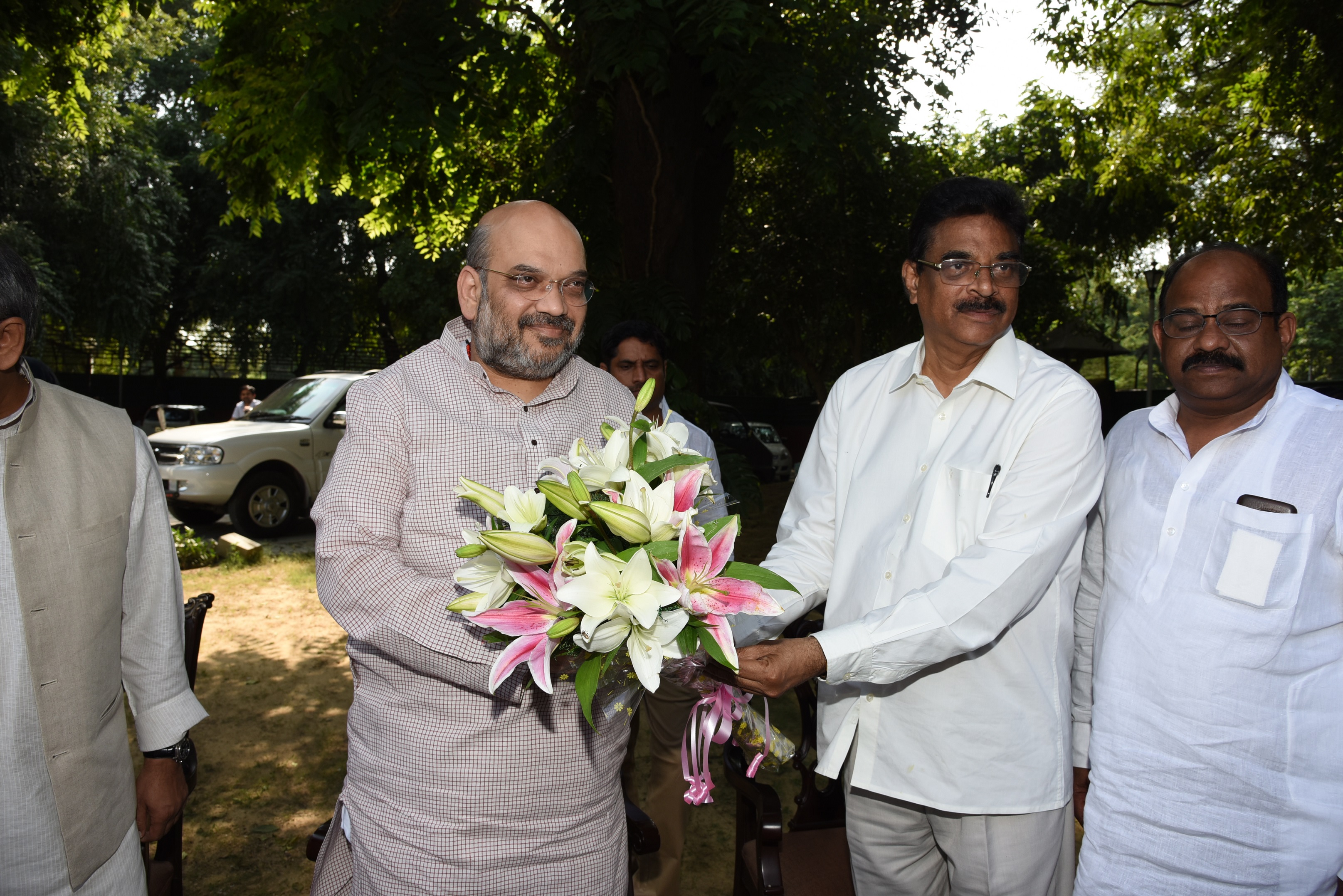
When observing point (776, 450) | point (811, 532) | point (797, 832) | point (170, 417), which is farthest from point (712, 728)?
point (170, 417)

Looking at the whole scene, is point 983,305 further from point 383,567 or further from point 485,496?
point 383,567

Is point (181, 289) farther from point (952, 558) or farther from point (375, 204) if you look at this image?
point (952, 558)

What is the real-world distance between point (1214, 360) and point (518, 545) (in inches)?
70.3

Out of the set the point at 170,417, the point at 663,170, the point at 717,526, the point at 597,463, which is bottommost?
the point at 170,417

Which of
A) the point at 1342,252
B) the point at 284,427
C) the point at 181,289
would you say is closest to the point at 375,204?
the point at 284,427

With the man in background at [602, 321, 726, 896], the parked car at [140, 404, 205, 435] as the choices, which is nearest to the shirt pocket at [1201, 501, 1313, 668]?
the man in background at [602, 321, 726, 896]

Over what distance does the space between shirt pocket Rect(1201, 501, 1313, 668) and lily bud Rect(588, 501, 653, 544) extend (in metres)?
1.39

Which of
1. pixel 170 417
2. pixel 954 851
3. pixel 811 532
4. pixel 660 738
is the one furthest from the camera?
pixel 170 417

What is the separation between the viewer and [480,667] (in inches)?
76.6

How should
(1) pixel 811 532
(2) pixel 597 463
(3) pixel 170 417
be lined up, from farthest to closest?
(3) pixel 170 417
(1) pixel 811 532
(2) pixel 597 463

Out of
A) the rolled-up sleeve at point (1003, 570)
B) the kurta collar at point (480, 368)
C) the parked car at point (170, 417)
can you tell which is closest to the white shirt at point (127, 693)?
the kurta collar at point (480, 368)

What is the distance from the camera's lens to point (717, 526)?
1.88m

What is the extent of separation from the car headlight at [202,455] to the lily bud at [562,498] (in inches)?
411

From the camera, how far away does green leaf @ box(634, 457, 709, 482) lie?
1858 millimetres
